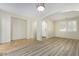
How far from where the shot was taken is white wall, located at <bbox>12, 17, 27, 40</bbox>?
1.82 m

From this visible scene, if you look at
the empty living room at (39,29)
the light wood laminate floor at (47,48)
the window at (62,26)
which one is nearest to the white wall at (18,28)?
the empty living room at (39,29)

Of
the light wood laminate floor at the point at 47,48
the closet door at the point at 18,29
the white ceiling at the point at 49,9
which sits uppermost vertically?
the white ceiling at the point at 49,9

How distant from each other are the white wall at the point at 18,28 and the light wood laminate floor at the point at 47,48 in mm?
118

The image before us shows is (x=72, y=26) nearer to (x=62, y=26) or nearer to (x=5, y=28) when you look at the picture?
(x=62, y=26)

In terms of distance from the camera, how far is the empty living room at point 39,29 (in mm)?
1756

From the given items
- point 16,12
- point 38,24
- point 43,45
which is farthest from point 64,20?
point 16,12

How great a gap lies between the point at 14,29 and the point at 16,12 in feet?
1.10

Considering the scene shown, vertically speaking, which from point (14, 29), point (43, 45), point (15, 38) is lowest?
point (43, 45)

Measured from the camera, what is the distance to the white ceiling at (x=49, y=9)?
5.78 ft

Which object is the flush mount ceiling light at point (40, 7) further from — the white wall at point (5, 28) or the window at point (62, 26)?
the white wall at point (5, 28)

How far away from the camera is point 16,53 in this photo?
173cm

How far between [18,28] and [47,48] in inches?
27.3

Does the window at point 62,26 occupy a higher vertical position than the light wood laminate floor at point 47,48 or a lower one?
higher

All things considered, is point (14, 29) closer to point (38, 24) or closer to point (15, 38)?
point (15, 38)
